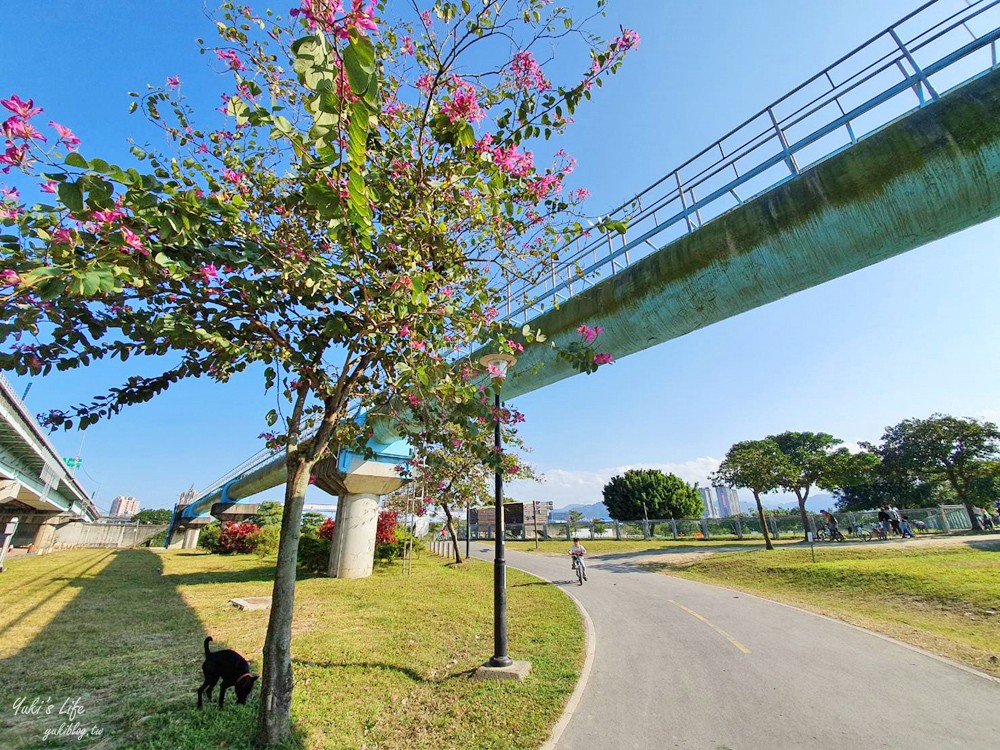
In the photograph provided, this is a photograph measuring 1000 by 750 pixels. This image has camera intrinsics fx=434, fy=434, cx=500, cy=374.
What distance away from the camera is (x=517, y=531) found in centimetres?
5088

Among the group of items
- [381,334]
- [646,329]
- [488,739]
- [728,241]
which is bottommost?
[488,739]

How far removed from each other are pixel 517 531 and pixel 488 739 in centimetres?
4782

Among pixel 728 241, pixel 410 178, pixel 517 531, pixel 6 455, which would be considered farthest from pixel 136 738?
pixel 517 531

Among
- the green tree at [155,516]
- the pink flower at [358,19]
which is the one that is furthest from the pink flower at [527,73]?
the green tree at [155,516]

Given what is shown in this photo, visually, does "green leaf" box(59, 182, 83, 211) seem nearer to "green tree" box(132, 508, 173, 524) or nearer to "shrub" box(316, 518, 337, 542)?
"shrub" box(316, 518, 337, 542)

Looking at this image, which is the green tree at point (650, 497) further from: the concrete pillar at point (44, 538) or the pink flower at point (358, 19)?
the concrete pillar at point (44, 538)

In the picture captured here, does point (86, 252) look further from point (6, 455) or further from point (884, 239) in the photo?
point (6, 455)

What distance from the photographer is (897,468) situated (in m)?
40.8

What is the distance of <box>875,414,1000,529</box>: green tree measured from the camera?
1265 inches

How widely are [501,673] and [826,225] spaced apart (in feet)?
27.3

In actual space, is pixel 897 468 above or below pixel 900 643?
above

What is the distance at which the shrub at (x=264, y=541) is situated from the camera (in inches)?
1217

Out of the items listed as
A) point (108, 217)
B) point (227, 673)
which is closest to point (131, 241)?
point (108, 217)

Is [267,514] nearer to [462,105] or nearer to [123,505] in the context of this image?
[462,105]
